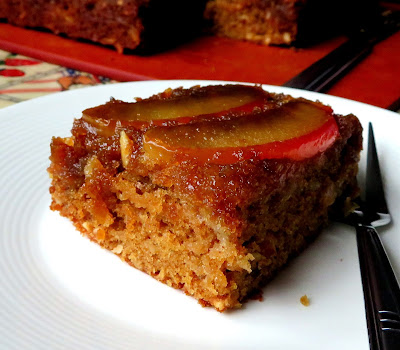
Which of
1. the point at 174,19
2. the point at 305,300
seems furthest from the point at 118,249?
the point at 174,19

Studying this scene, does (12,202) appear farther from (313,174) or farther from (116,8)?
(116,8)

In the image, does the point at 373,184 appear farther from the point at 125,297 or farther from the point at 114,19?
the point at 114,19

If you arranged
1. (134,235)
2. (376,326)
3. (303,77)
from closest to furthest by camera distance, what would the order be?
(376,326) < (134,235) < (303,77)

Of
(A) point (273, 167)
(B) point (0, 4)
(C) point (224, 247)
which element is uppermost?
(A) point (273, 167)

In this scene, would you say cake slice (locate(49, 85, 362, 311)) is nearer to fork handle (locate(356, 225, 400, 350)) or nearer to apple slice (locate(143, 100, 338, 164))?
apple slice (locate(143, 100, 338, 164))

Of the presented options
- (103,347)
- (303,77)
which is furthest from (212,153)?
(303,77)

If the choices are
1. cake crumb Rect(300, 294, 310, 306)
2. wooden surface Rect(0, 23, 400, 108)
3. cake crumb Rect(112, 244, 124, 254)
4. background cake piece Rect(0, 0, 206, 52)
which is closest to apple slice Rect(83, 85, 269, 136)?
cake crumb Rect(112, 244, 124, 254)
